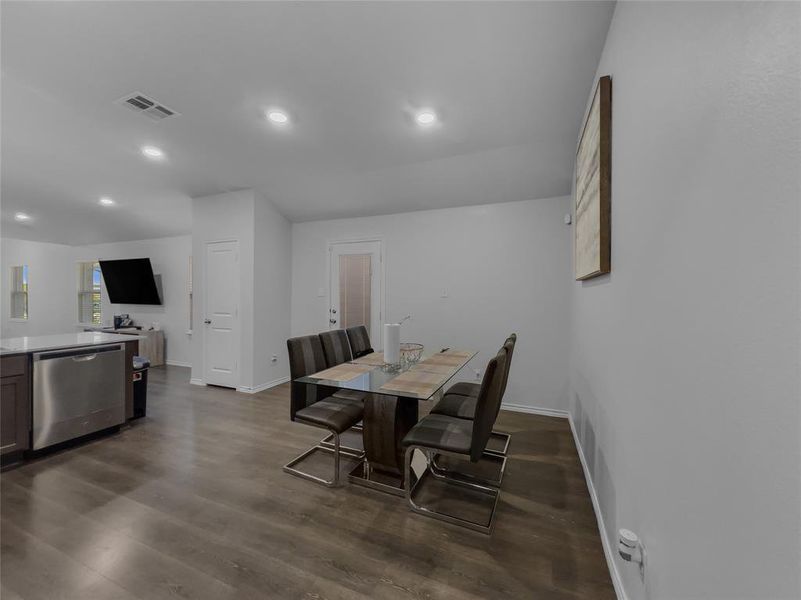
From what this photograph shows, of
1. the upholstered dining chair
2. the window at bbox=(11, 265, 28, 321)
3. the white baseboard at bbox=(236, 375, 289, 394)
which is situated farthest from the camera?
the window at bbox=(11, 265, 28, 321)

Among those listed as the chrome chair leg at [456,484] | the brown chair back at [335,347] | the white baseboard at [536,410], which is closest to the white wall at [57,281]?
the brown chair back at [335,347]

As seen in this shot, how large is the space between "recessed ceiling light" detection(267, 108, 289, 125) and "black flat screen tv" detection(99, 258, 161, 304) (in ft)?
15.5

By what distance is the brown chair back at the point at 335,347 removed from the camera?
8.95ft

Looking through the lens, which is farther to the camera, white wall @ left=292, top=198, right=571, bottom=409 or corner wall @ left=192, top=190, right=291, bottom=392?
corner wall @ left=192, top=190, right=291, bottom=392

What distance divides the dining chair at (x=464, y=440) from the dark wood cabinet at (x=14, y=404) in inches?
114

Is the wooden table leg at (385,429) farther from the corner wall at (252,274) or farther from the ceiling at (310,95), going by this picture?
the corner wall at (252,274)

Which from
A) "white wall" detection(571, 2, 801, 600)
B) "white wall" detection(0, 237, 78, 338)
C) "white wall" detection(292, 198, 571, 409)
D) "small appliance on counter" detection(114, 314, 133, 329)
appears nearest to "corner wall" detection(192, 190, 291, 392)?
"white wall" detection(292, 198, 571, 409)

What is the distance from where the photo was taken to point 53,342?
274 centimetres

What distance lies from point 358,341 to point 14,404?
2.63m

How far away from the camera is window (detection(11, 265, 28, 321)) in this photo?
24.4 feet

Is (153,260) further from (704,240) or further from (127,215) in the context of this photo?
(704,240)

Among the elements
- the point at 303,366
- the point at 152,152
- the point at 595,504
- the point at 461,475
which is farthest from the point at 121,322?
the point at 595,504

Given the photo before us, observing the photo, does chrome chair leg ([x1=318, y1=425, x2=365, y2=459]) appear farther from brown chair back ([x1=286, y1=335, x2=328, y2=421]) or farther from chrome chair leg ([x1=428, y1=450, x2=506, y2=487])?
chrome chair leg ([x1=428, y1=450, x2=506, y2=487])

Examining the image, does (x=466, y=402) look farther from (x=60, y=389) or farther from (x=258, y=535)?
(x=60, y=389)
